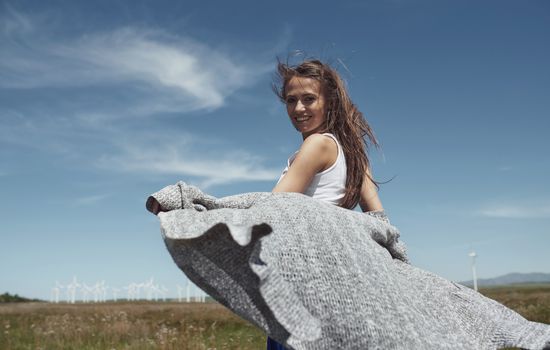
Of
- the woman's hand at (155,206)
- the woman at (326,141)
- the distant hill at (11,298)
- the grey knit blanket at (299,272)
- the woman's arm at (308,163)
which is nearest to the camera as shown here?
the grey knit blanket at (299,272)

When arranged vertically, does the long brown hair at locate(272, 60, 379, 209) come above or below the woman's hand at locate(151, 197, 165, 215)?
above

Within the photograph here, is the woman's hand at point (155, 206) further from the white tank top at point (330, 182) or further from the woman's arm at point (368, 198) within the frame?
the woman's arm at point (368, 198)

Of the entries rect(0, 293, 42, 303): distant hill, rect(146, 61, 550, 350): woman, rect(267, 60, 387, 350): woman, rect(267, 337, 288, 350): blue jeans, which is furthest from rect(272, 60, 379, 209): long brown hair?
rect(0, 293, 42, 303): distant hill

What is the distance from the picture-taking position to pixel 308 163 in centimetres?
386

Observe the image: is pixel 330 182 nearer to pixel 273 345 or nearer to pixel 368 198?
pixel 368 198

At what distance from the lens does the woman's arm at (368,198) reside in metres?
4.46

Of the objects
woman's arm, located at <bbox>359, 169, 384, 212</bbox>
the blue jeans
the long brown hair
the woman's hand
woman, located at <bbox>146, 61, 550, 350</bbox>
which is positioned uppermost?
the long brown hair

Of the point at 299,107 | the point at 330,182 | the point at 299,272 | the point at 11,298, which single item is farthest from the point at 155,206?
the point at 11,298

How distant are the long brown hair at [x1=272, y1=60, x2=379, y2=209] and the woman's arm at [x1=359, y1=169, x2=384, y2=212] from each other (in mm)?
60

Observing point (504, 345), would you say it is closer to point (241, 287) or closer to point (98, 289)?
point (241, 287)

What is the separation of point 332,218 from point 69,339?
924 centimetres

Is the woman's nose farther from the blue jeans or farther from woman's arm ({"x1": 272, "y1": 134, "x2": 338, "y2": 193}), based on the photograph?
the blue jeans

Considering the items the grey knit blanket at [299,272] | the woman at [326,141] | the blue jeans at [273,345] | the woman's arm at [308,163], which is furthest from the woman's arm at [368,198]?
the blue jeans at [273,345]

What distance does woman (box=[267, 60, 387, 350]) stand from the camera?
154 inches
